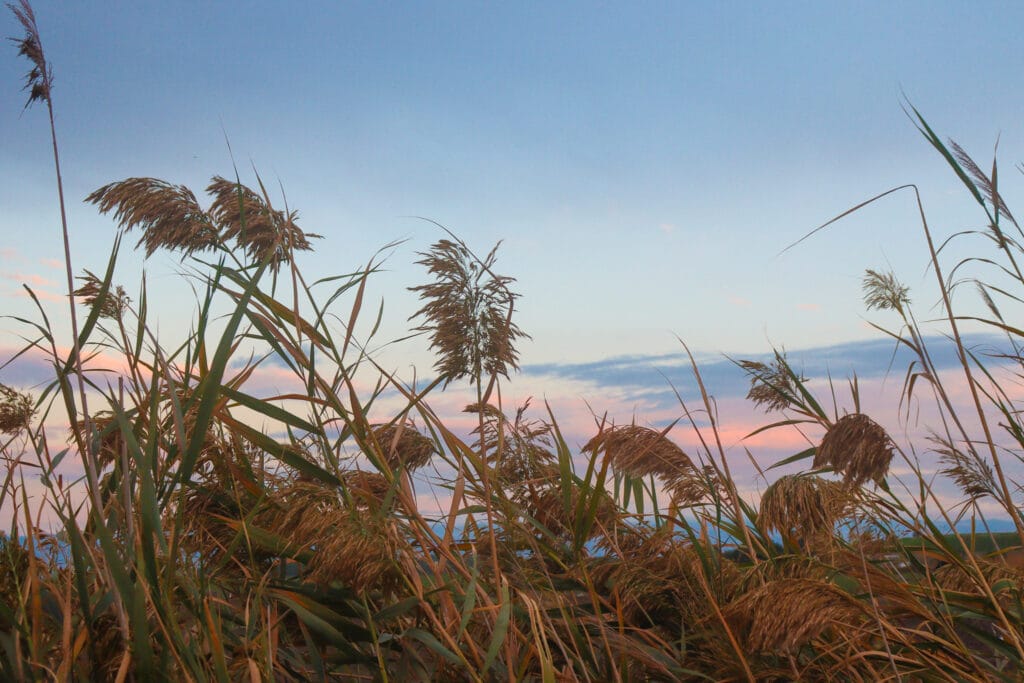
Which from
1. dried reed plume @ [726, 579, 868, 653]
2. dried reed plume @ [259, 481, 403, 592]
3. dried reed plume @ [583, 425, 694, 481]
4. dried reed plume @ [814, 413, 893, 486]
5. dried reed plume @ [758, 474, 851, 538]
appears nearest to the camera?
dried reed plume @ [726, 579, 868, 653]

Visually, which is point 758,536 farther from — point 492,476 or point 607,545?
point 492,476

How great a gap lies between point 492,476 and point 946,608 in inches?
47.1

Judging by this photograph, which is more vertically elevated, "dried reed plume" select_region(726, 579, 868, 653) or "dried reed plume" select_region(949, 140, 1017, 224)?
"dried reed plume" select_region(949, 140, 1017, 224)

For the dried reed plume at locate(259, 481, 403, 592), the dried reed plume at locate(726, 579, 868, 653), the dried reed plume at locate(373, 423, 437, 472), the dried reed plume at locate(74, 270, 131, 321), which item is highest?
the dried reed plume at locate(74, 270, 131, 321)

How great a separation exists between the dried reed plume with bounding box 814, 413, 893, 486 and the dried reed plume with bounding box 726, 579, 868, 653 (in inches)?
12.3

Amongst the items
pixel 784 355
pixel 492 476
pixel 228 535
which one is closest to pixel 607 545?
pixel 492 476

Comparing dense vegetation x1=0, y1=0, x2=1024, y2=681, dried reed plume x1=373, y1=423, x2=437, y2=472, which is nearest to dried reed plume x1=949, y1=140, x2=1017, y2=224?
dense vegetation x1=0, y1=0, x2=1024, y2=681

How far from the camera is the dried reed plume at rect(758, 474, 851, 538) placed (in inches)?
84.0

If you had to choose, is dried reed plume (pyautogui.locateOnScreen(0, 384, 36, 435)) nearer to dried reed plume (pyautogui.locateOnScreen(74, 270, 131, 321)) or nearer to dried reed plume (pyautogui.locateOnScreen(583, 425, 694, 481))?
dried reed plume (pyautogui.locateOnScreen(74, 270, 131, 321))

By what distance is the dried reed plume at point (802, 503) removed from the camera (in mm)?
2135

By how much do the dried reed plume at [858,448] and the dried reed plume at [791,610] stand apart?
12.3 inches

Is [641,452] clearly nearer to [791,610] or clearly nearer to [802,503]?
[802,503]

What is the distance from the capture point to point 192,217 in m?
2.48

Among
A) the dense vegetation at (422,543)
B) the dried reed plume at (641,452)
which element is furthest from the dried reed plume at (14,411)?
the dried reed plume at (641,452)
